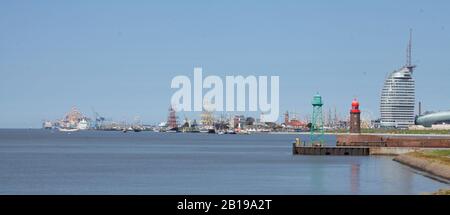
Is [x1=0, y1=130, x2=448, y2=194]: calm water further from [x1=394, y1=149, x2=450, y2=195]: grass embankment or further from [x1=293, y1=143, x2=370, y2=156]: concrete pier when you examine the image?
[x1=293, y1=143, x2=370, y2=156]: concrete pier

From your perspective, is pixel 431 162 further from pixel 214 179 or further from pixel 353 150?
pixel 353 150

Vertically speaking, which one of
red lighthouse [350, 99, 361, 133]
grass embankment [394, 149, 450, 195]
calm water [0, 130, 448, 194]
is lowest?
calm water [0, 130, 448, 194]

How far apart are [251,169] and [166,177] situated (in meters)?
14.4

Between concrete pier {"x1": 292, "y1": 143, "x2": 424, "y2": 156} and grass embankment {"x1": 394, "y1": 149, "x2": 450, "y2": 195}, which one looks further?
concrete pier {"x1": 292, "y1": 143, "x2": 424, "y2": 156}

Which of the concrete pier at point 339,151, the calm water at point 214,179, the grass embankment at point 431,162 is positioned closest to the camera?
the calm water at point 214,179

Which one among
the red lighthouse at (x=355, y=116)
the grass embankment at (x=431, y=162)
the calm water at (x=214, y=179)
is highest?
the red lighthouse at (x=355, y=116)

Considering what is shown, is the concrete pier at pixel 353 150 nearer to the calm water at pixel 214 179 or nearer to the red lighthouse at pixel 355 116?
the red lighthouse at pixel 355 116

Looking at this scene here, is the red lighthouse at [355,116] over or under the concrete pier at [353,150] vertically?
over

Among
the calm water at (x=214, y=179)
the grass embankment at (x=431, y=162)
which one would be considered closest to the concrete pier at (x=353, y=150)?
the grass embankment at (x=431, y=162)

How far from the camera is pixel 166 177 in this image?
2891 inches

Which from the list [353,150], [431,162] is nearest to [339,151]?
[353,150]

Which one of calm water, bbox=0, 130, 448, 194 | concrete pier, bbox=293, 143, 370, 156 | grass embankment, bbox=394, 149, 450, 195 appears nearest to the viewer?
calm water, bbox=0, 130, 448, 194

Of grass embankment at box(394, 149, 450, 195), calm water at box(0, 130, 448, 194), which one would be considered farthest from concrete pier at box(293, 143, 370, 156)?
calm water at box(0, 130, 448, 194)
